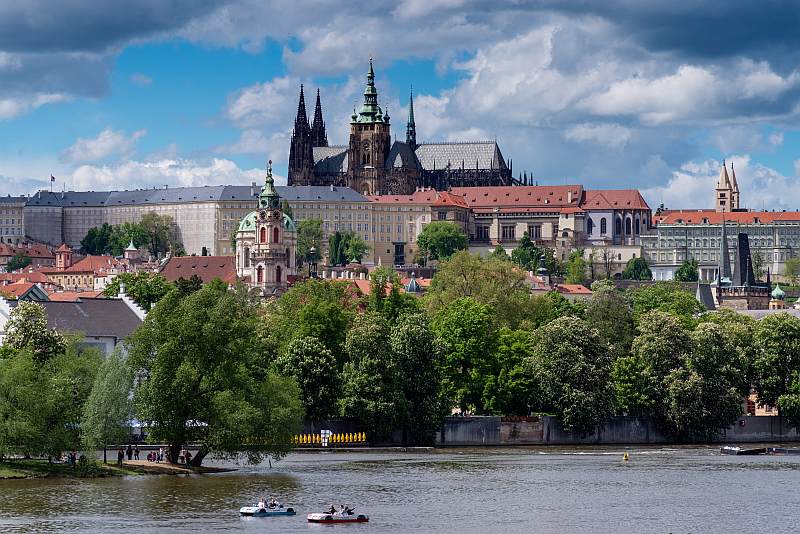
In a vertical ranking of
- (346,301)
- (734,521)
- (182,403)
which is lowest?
(734,521)

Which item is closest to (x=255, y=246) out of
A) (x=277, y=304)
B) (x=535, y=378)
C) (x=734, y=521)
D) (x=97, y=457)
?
(x=277, y=304)

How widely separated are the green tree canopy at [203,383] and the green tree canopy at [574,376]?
26493 mm

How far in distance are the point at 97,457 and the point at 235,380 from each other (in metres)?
7.44

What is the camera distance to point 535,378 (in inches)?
4006

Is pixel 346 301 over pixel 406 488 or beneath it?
over

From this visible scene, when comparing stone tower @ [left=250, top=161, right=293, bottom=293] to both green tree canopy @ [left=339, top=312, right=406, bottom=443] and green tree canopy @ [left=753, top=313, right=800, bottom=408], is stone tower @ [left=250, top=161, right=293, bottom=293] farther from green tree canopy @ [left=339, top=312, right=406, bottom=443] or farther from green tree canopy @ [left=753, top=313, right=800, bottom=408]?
green tree canopy @ [left=339, top=312, right=406, bottom=443]

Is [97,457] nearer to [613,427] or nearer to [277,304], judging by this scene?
[613,427]

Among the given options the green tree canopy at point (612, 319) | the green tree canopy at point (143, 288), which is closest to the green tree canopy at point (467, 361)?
the green tree canopy at point (612, 319)

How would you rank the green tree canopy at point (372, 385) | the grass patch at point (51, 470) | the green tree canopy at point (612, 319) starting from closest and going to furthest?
1. the grass patch at point (51, 470)
2. the green tree canopy at point (372, 385)
3. the green tree canopy at point (612, 319)

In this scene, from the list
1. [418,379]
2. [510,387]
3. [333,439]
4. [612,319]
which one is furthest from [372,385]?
[612,319]

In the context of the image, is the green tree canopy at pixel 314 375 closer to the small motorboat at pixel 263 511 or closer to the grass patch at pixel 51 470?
the grass patch at pixel 51 470

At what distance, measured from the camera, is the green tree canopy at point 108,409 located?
73500 millimetres

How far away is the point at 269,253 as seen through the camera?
604ft

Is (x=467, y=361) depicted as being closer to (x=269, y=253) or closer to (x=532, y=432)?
(x=532, y=432)
